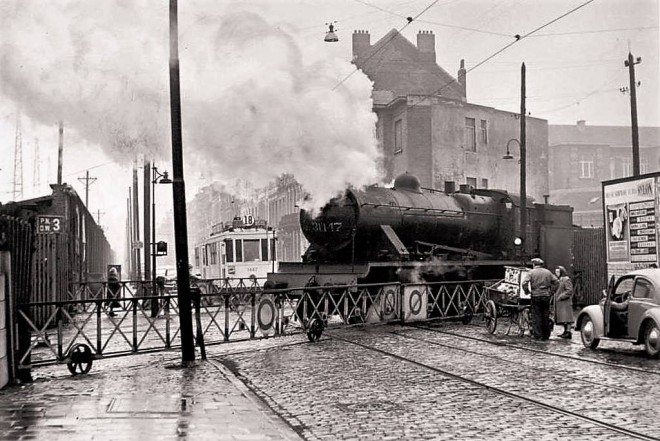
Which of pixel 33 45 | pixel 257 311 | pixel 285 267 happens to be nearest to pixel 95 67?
pixel 33 45

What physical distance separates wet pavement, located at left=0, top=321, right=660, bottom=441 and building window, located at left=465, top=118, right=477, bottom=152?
2859cm

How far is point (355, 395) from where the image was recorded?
819 cm

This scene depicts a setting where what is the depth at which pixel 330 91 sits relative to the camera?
1628 centimetres

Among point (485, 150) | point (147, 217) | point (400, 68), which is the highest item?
point (400, 68)

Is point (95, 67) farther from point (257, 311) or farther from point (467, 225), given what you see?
point (467, 225)

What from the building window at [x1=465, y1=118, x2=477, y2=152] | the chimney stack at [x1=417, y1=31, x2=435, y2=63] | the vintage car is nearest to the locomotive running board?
the vintage car

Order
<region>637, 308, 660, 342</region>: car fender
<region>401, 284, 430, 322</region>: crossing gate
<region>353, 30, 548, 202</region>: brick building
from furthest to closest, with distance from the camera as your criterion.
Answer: <region>353, 30, 548, 202</region>: brick building < <region>401, 284, 430, 322</region>: crossing gate < <region>637, 308, 660, 342</region>: car fender

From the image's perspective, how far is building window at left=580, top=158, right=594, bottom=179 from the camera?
68312mm

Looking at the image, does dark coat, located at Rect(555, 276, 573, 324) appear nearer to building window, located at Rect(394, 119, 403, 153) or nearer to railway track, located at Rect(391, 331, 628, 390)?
railway track, located at Rect(391, 331, 628, 390)

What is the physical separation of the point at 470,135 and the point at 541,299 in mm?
27750

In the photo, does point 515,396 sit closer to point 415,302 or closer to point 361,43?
point 415,302

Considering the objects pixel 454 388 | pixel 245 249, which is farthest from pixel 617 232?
pixel 245 249

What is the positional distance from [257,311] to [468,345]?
3.91 metres

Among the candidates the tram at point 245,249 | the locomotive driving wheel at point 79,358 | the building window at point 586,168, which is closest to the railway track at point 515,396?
the locomotive driving wheel at point 79,358
